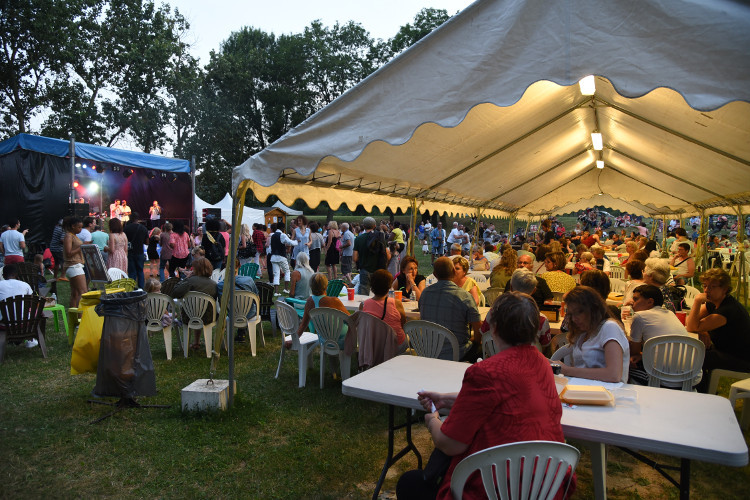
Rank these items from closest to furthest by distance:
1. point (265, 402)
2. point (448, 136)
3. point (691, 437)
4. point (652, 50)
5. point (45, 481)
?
point (691, 437) → point (652, 50) → point (45, 481) → point (265, 402) → point (448, 136)

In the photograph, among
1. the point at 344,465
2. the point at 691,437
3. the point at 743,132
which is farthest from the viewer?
the point at 743,132

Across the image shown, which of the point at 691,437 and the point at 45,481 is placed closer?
the point at 691,437

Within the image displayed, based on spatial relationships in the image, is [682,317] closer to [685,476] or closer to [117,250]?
[685,476]

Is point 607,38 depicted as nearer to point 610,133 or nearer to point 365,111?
point 365,111

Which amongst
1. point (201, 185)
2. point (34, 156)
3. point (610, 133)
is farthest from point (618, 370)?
point (201, 185)

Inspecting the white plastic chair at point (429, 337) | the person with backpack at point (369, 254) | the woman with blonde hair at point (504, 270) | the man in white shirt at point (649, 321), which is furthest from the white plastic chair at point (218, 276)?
the man in white shirt at point (649, 321)

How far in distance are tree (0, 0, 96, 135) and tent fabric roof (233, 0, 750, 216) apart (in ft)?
64.1

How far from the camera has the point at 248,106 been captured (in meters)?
32.9

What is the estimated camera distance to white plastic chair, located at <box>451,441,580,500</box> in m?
1.61

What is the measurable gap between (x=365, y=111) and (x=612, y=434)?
2442 millimetres

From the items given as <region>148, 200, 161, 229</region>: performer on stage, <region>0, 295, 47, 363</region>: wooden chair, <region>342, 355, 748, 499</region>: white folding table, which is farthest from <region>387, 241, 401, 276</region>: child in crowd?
<region>148, 200, 161, 229</region>: performer on stage

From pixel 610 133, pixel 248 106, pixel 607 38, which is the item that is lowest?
pixel 607 38

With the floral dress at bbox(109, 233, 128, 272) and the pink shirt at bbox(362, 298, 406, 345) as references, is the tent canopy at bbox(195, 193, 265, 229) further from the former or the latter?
the pink shirt at bbox(362, 298, 406, 345)

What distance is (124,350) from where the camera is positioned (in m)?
3.99
